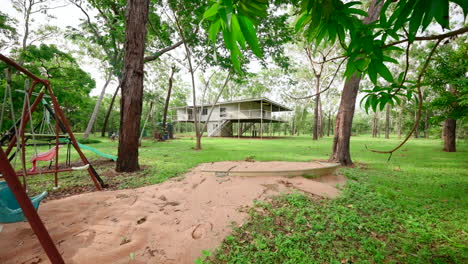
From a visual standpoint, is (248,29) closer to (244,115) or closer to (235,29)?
(235,29)

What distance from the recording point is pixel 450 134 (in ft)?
27.7

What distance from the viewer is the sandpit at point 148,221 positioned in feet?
5.24

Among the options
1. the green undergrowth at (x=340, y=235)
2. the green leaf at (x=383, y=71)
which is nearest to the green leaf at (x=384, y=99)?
the green leaf at (x=383, y=71)

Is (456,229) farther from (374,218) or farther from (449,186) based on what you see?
(449,186)

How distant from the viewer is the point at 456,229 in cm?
195

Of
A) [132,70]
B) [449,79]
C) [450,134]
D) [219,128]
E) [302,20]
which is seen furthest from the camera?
[219,128]

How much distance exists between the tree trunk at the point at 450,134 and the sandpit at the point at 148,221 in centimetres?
993

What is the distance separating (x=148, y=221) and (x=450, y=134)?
13.1 meters

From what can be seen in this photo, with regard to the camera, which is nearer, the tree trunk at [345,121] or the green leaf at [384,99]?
the green leaf at [384,99]

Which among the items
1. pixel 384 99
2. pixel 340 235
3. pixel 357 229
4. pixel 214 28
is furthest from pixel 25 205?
pixel 357 229

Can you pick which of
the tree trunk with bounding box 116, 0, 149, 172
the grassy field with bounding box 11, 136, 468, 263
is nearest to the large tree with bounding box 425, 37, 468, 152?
the grassy field with bounding box 11, 136, 468, 263

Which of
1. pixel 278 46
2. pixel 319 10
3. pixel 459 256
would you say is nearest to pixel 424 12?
pixel 319 10

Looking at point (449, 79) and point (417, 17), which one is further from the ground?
point (449, 79)

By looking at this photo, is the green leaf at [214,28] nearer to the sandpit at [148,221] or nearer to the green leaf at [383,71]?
the green leaf at [383,71]
